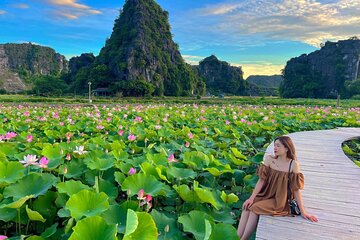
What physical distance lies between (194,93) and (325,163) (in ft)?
176

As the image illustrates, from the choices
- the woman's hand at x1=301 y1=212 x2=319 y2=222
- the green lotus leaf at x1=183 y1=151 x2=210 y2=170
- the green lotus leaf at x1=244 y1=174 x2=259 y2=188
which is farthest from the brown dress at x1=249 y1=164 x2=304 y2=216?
the green lotus leaf at x1=183 y1=151 x2=210 y2=170

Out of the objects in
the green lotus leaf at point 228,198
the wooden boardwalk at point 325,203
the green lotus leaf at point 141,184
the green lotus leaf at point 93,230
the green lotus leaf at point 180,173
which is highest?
the green lotus leaf at point 93,230

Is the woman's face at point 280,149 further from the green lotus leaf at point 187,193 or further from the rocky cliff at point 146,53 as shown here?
the rocky cliff at point 146,53

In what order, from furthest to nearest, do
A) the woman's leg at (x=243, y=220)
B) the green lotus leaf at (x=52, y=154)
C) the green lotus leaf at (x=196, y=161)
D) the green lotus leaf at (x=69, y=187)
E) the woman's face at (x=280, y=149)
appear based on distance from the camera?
the green lotus leaf at (x=196, y=161), the green lotus leaf at (x=52, y=154), the woman's face at (x=280, y=149), the woman's leg at (x=243, y=220), the green lotus leaf at (x=69, y=187)

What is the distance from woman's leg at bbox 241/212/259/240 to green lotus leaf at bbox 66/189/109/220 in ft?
3.13

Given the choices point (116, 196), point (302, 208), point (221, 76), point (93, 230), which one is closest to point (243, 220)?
point (302, 208)

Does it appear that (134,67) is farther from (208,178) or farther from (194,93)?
(208,178)

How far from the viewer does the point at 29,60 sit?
359 feet

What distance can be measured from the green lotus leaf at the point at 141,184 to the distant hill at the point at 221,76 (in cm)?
7697

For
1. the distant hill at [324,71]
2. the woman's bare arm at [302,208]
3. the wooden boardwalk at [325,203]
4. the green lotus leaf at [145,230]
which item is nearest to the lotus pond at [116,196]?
the green lotus leaf at [145,230]

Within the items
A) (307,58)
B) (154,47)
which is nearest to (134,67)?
(154,47)

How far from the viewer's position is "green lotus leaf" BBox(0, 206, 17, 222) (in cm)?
169

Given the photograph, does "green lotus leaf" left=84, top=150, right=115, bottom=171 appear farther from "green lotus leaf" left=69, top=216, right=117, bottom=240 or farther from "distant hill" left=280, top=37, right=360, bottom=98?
"distant hill" left=280, top=37, right=360, bottom=98

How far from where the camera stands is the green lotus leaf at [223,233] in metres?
1.60
